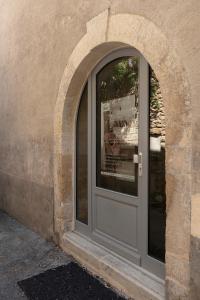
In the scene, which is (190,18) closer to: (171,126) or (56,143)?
(171,126)

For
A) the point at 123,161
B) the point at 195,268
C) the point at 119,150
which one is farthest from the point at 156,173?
the point at 195,268

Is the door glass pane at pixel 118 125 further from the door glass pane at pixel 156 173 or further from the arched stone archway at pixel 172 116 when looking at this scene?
the arched stone archway at pixel 172 116

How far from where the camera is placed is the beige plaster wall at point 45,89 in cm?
227

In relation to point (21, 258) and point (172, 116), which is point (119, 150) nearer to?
point (172, 116)

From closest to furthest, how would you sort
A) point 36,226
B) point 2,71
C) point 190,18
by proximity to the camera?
point 190,18 → point 36,226 → point 2,71

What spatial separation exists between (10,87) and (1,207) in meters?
2.53

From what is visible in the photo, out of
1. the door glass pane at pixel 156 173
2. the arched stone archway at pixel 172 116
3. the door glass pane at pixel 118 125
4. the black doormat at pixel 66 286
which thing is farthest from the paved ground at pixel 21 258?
the arched stone archway at pixel 172 116

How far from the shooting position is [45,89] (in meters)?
4.43

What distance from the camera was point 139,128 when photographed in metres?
3.02

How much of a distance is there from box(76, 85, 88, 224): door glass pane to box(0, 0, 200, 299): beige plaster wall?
0.65 ft

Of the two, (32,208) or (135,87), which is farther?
(32,208)

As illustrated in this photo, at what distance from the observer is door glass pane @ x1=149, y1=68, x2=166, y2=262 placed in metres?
2.84

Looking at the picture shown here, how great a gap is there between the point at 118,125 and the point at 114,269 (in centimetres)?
153

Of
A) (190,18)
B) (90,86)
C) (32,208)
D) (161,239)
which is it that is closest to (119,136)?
(90,86)
